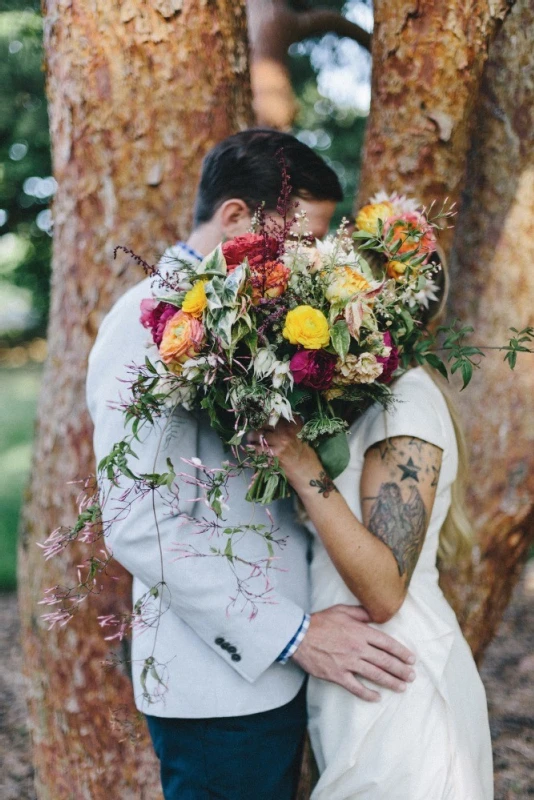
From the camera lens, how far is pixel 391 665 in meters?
1.85

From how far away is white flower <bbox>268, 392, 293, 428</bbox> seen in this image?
5.19 ft

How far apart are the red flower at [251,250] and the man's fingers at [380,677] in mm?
1068

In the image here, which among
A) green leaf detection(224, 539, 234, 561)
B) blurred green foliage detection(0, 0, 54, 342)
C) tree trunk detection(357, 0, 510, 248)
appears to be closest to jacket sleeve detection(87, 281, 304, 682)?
green leaf detection(224, 539, 234, 561)

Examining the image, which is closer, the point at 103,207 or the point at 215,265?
the point at 215,265

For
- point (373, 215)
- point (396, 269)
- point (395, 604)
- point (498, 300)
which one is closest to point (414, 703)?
point (395, 604)

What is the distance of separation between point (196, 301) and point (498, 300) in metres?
1.85

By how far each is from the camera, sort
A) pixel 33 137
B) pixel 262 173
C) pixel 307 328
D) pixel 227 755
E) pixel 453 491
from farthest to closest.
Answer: pixel 33 137 → pixel 453 491 → pixel 262 173 → pixel 227 755 → pixel 307 328

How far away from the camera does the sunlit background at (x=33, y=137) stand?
248 inches

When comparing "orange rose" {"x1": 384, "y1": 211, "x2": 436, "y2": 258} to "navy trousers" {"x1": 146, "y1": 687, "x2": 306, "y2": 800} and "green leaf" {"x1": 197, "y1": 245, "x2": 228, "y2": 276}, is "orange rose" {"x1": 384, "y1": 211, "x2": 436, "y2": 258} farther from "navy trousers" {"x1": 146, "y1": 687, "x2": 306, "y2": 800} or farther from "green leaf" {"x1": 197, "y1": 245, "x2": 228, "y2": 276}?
"navy trousers" {"x1": 146, "y1": 687, "x2": 306, "y2": 800}

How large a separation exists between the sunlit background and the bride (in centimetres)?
465

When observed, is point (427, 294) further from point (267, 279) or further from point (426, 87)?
point (426, 87)

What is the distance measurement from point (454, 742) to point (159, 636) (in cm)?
82

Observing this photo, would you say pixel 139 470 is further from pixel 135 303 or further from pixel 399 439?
pixel 399 439

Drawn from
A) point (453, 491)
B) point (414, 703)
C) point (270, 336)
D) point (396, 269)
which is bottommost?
point (414, 703)
